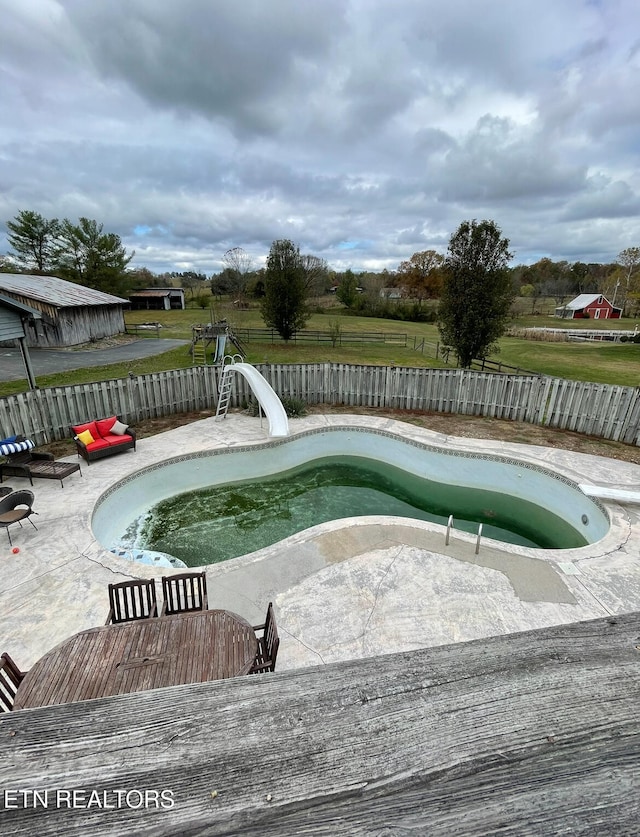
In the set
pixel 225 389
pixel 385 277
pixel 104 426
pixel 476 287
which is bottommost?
pixel 104 426

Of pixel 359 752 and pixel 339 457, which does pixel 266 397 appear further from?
pixel 359 752

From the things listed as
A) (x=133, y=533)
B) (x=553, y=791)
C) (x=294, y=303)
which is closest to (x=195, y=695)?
(x=553, y=791)

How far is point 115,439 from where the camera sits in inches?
360

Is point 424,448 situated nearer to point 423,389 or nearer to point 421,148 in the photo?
point 423,389

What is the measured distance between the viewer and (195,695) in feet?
3.14

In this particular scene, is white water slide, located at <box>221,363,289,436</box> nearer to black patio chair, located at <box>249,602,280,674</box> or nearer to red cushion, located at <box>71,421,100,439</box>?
red cushion, located at <box>71,421,100,439</box>

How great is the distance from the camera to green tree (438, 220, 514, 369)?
1342cm

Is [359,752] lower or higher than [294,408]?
higher

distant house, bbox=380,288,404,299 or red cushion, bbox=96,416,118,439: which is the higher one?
distant house, bbox=380,288,404,299

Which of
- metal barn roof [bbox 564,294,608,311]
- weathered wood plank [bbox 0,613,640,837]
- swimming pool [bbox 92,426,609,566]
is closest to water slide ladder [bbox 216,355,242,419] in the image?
swimming pool [bbox 92,426,609,566]

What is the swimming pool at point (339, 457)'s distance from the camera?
302 inches

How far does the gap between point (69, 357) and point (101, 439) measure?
50.5 feet

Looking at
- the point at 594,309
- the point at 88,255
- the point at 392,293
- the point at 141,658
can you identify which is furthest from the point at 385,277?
the point at 141,658

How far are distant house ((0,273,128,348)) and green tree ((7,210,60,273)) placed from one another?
14117mm
